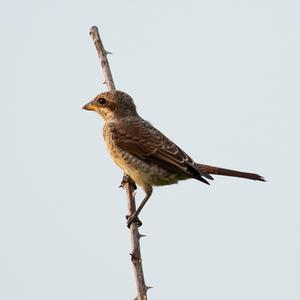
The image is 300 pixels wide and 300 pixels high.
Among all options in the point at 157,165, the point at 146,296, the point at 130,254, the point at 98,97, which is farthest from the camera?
the point at 98,97

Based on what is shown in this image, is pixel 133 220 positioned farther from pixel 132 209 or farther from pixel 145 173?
pixel 145 173

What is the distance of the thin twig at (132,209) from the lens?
17.0 ft

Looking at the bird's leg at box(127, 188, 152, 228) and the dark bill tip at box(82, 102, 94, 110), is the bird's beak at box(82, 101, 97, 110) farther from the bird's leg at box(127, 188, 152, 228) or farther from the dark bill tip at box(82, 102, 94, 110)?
the bird's leg at box(127, 188, 152, 228)

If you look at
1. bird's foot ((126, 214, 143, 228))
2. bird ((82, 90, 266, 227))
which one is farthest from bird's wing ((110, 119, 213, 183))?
bird's foot ((126, 214, 143, 228))

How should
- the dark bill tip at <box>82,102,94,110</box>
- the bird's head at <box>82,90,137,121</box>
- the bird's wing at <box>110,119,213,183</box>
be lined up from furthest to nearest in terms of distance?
1. the dark bill tip at <box>82,102,94,110</box>
2. the bird's head at <box>82,90,137,121</box>
3. the bird's wing at <box>110,119,213,183</box>

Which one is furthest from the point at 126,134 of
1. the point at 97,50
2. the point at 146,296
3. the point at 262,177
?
the point at 146,296

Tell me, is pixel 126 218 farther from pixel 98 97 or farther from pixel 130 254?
→ pixel 98 97

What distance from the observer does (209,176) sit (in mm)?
7047

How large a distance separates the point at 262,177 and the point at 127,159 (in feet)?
4.81

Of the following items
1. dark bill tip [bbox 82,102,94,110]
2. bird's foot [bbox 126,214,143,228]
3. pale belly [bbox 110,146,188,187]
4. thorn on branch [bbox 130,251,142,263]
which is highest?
dark bill tip [bbox 82,102,94,110]

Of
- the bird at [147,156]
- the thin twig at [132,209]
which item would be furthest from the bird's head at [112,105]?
the thin twig at [132,209]

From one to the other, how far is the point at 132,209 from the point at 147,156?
73 centimetres

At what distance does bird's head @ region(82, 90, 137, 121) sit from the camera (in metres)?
7.83

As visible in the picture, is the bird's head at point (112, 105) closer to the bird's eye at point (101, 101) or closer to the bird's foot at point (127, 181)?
the bird's eye at point (101, 101)
